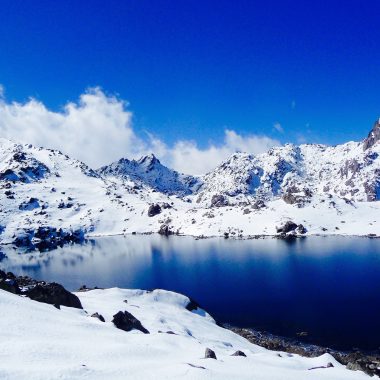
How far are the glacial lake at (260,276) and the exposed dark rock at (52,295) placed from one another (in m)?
32.6

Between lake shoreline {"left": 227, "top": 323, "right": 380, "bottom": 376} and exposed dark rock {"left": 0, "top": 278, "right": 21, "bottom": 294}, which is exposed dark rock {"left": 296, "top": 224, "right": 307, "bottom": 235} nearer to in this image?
lake shoreline {"left": 227, "top": 323, "right": 380, "bottom": 376}

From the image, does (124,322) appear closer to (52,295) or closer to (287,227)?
(52,295)

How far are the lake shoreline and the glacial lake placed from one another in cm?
198

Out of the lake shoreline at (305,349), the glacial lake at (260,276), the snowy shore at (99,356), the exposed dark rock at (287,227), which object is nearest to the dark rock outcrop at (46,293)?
the snowy shore at (99,356)

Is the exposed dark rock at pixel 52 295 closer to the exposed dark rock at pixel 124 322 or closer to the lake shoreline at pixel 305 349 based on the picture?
the exposed dark rock at pixel 124 322

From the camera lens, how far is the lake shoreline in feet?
156

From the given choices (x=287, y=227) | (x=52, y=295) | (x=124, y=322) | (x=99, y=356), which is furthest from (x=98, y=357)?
(x=287, y=227)

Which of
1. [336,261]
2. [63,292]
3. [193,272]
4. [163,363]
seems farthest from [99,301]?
[336,261]

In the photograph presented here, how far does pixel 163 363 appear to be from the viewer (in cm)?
2234

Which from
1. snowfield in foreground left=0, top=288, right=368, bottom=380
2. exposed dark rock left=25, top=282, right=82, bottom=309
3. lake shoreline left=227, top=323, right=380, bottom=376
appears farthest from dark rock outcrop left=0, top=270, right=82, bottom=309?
lake shoreline left=227, top=323, right=380, bottom=376

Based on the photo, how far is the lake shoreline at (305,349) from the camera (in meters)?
47.4

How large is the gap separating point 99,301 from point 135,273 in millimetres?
64982

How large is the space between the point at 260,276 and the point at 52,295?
67067 millimetres

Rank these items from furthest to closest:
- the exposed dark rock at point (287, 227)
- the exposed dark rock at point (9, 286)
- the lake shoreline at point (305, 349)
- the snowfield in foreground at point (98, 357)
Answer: the exposed dark rock at point (287, 227) → the lake shoreline at point (305, 349) → the exposed dark rock at point (9, 286) → the snowfield in foreground at point (98, 357)
